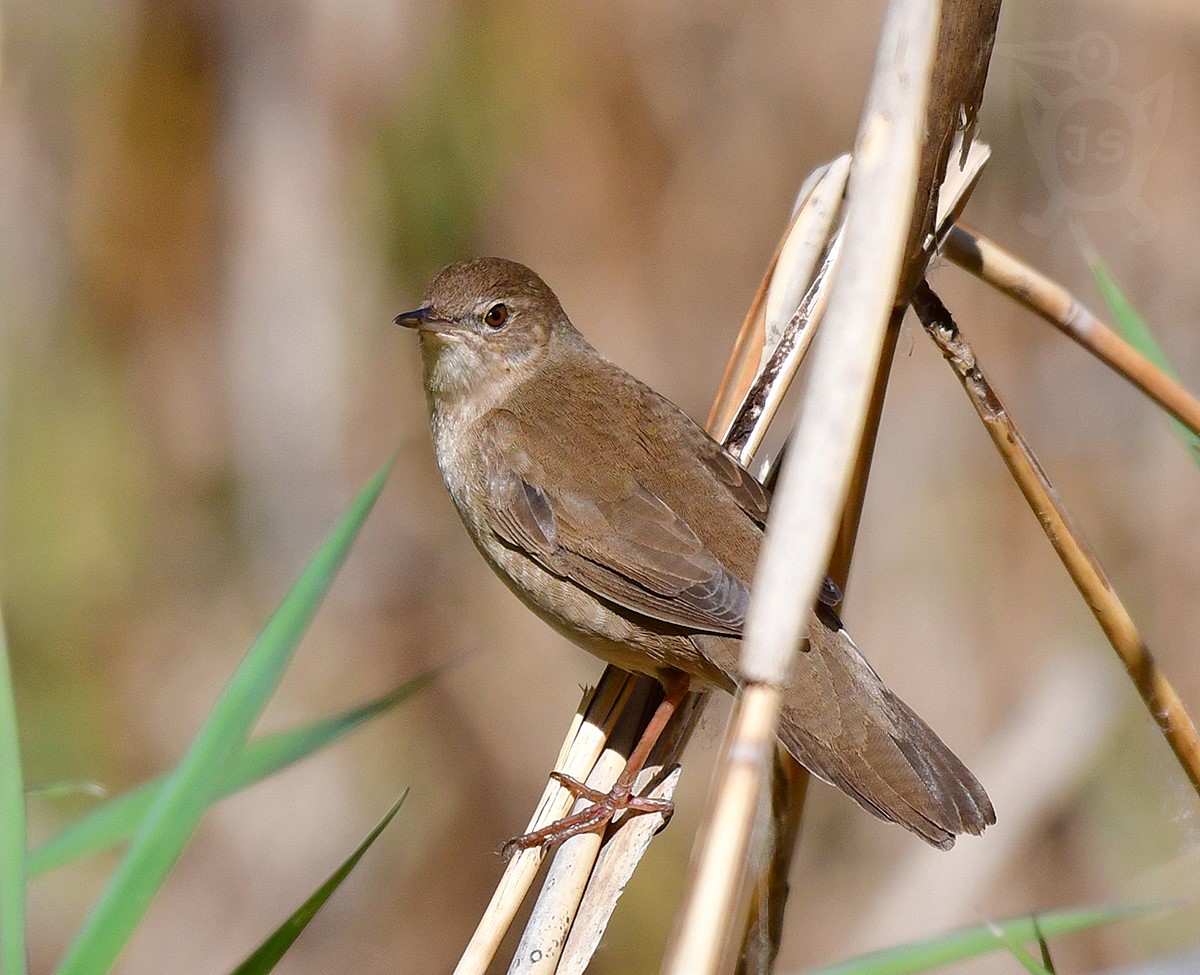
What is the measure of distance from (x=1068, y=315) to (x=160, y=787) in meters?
1.52

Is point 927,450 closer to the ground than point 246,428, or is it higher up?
closer to the ground

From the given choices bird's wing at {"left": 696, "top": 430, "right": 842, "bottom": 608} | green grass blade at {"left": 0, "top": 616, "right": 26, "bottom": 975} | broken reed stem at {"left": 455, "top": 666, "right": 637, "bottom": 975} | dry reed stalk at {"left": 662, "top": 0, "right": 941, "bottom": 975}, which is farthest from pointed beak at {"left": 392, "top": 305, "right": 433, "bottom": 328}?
dry reed stalk at {"left": 662, "top": 0, "right": 941, "bottom": 975}

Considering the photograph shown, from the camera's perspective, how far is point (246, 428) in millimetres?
4402

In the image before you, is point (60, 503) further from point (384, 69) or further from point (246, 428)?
point (384, 69)

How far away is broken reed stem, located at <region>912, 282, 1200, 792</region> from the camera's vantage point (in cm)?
196

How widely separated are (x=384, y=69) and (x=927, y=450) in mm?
2257

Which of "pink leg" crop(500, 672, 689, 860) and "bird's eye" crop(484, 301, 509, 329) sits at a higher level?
"bird's eye" crop(484, 301, 509, 329)

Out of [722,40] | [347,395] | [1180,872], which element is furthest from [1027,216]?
[347,395]

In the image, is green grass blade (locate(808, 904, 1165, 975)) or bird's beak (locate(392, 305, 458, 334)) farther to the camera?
bird's beak (locate(392, 305, 458, 334))

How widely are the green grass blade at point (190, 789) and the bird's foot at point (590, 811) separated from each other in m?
0.65

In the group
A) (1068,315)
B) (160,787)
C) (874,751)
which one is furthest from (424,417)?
(160,787)

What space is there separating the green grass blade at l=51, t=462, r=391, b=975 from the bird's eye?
1.52 metres

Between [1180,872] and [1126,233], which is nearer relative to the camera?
[1180,872]

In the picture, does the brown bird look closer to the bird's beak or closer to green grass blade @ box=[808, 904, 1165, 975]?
the bird's beak
